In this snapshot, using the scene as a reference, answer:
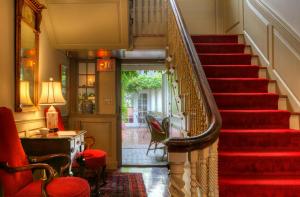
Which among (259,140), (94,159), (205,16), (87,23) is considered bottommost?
(94,159)

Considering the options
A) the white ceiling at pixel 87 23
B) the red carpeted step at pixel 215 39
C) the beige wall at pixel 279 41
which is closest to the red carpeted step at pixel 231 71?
the beige wall at pixel 279 41

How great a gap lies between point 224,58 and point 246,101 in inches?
37.3

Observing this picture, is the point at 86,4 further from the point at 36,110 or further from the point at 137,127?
the point at 137,127

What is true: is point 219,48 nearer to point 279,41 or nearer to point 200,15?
point 279,41

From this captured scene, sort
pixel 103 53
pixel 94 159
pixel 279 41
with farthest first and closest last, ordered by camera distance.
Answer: pixel 103 53
pixel 94 159
pixel 279 41

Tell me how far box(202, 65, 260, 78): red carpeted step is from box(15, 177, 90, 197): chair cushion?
6.81 feet

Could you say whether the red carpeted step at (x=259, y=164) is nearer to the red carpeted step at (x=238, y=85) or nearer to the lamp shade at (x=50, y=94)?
the red carpeted step at (x=238, y=85)

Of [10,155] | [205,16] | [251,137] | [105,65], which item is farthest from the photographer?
[205,16]

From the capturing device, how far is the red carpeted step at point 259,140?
8.93ft

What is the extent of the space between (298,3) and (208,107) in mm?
1948

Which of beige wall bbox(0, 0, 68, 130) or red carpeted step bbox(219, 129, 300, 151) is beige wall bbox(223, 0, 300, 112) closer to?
red carpeted step bbox(219, 129, 300, 151)

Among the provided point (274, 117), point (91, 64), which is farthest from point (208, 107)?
point (91, 64)

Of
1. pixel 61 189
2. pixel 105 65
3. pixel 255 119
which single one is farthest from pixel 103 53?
pixel 61 189

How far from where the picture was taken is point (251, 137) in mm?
2736
